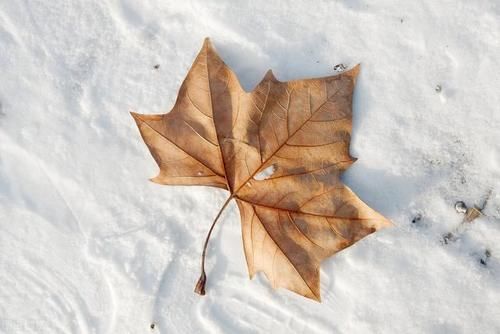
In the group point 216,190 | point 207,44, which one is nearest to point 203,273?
point 216,190

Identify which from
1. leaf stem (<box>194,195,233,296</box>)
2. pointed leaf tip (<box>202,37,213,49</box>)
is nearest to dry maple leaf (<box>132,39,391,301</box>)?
pointed leaf tip (<box>202,37,213,49</box>)

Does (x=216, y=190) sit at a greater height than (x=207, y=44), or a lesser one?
lesser

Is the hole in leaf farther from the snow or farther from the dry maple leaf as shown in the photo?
the snow

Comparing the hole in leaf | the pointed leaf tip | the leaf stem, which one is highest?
the pointed leaf tip

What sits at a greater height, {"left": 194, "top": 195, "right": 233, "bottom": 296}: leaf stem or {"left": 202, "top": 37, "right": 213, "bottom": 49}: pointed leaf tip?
{"left": 202, "top": 37, "right": 213, "bottom": 49}: pointed leaf tip

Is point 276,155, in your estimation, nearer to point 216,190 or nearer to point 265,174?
point 265,174

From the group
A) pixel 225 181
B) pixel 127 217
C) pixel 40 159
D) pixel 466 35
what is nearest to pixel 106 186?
pixel 127 217
